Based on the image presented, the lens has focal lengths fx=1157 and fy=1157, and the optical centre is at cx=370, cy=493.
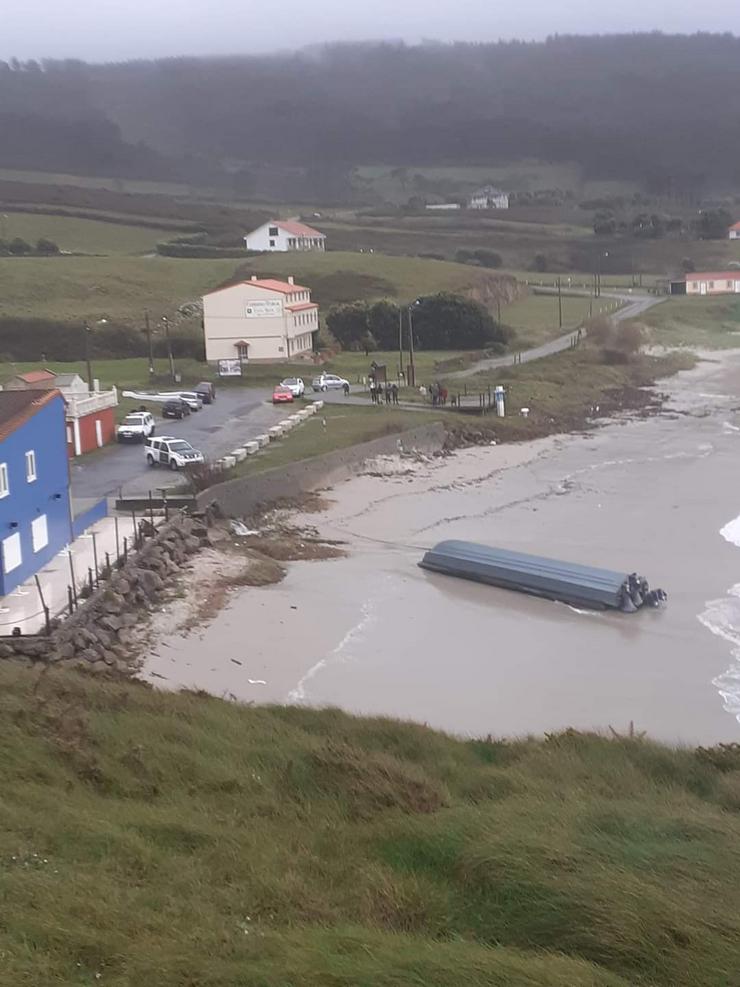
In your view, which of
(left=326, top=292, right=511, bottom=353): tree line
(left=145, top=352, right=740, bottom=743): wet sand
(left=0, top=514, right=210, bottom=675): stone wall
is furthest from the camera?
(left=326, top=292, right=511, bottom=353): tree line

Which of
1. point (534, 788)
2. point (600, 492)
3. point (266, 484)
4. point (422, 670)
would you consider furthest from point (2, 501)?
point (600, 492)

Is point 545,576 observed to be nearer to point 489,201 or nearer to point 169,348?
point 169,348

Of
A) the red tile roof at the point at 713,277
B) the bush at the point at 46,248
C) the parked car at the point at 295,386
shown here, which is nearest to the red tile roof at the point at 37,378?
the parked car at the point at 295,386

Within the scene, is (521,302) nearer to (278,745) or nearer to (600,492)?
(600,492)

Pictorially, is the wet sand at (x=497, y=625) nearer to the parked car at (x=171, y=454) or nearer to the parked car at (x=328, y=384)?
the parked car at (x=171, y=454)

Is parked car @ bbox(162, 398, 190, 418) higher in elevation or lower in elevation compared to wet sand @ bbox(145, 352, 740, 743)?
higher

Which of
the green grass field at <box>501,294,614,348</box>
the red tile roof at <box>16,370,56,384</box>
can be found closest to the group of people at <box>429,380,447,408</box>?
the red tile roof at <box>16,370,56,384</box>

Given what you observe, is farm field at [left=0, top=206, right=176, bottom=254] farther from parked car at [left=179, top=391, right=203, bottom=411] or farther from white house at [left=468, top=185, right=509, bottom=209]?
white house at [left=468, top=185, right=509, bottom=209]

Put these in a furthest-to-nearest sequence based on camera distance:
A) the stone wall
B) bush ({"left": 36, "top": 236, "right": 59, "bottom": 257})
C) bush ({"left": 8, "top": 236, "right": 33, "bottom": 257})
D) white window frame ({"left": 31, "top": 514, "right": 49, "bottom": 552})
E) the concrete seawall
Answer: bush ({"left": 8, "top": 236, "right": 33, "bottom": 257}), bush ({"left": 36, "top": 236, "right": 59, "bottom": 257}), the concrete seawall, white window frame ({"left": 31, "top": 514, "right": 49, "bottom": 552}), the stone wall
